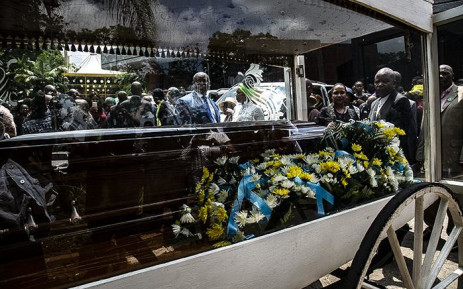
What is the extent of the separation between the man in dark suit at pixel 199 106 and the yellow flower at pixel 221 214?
869 millimetres

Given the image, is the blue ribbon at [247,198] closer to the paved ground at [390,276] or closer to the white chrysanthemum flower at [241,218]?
the white chrysanthemum flower at [241,218]

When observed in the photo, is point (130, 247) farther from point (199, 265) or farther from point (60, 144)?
point (60, 144)

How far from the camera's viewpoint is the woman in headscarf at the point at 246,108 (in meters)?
2.50

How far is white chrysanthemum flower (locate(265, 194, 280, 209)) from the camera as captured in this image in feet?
5.05

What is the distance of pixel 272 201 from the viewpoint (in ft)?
5.10

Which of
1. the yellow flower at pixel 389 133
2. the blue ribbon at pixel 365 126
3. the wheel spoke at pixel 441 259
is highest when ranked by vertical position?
the blue ribbon at pixel 365 126

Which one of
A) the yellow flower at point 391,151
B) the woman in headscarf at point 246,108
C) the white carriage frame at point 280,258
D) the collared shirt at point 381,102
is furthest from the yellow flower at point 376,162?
the woman in headscarf at point 246,108

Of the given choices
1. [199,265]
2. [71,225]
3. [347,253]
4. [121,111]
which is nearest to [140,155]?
[121,111]

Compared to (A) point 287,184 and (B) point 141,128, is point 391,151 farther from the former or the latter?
(B) point 141,128

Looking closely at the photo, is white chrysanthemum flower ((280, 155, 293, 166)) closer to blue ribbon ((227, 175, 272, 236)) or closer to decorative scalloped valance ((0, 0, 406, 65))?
blue ribbon ((227, 175, 272, 236))

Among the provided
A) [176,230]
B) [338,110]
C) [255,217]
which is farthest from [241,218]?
[338,110]

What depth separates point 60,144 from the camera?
→ 1.98m

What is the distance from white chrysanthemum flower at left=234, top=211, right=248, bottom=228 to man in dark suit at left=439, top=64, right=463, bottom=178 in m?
1.69

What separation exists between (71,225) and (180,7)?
1241 millimetres
